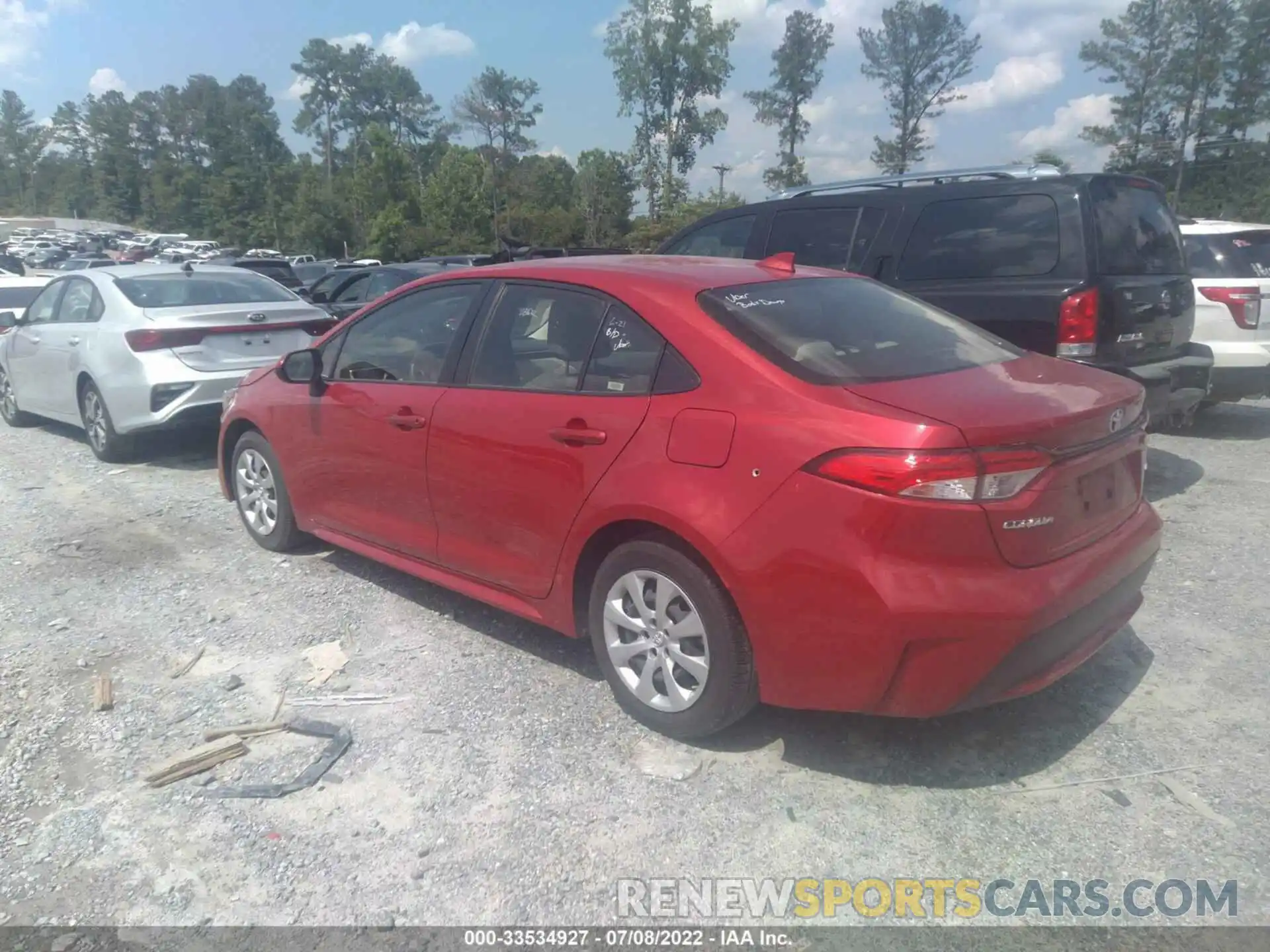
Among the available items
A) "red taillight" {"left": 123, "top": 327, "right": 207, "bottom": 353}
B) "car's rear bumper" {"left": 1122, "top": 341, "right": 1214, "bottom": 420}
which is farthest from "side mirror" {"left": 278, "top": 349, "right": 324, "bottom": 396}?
"car's rear bumper" {"left": 1122, "top": 341, "right": 1214, "bottom": 420}

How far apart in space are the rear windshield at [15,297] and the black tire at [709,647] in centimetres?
1255

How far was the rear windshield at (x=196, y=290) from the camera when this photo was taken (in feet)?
25.1

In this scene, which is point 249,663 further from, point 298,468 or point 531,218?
point 531,218

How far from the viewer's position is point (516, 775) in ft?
10.8

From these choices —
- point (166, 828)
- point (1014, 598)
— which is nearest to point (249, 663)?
point (166, 828)

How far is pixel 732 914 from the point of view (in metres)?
2.65

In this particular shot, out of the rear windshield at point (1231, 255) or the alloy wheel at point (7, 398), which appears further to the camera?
the alloy wheel at point (7, 398)

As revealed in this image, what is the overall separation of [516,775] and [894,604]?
1402 millimetres

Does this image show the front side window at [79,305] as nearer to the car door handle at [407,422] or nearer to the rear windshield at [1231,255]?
the car door handle at [407,422]

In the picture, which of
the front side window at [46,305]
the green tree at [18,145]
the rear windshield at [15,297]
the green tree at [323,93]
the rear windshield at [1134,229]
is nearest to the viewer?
the rear windshield at [1134,229]

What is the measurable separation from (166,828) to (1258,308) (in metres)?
7.97

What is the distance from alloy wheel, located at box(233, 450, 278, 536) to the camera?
5.45m

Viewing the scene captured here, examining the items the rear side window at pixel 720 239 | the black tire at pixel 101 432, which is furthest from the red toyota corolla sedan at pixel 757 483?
the black tire at pixel 101 432

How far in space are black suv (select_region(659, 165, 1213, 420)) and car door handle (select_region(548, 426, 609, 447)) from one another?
281 cm
